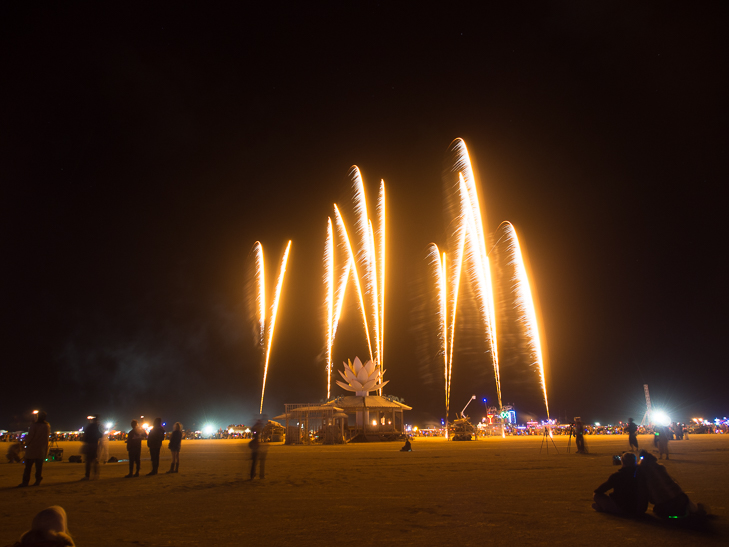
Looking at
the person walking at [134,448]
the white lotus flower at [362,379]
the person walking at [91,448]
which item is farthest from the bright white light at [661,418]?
the person walking at [91,448]

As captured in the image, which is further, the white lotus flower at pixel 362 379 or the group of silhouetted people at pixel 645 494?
the white lotus flower at pixel 362 379

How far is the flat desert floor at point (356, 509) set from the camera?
563 cm

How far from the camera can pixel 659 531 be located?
19.0ft

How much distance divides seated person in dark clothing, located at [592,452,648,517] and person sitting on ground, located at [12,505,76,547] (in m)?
6.69

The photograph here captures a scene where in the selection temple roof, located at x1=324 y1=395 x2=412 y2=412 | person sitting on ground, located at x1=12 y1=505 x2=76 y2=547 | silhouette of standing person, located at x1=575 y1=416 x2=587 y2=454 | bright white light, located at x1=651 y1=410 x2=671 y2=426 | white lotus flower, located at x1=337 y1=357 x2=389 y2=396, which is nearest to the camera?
person sitting on ground, located at x1=12 y1=505 x2=76 y2=547

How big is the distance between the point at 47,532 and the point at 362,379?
41.7 metres

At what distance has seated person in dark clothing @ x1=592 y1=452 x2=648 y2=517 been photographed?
6.61 m

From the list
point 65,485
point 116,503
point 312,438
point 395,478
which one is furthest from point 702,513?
point 312,438

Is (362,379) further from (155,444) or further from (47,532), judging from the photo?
(47,532)

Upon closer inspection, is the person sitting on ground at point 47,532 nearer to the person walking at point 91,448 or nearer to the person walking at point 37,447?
the person walking at point 37,447

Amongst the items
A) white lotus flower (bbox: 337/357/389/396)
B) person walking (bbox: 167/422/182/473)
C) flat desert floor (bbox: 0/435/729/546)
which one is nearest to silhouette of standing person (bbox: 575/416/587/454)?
flat desert floor (bbox: 0/435/729/546)

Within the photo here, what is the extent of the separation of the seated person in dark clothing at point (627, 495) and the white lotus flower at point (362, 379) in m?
37.0

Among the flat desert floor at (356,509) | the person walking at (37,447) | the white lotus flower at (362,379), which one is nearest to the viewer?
the flat desert floor at (356,509)

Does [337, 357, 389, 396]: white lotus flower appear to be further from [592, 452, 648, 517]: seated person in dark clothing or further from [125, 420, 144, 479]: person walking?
[592, 452, 648, 517]: seated person in dark clothing
